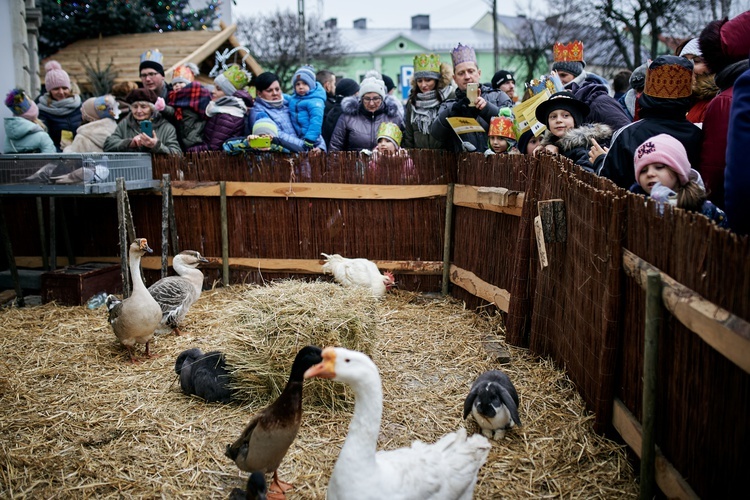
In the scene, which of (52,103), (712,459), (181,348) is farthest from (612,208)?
(52,103)

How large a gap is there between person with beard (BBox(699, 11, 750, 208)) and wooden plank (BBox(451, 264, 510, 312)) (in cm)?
247

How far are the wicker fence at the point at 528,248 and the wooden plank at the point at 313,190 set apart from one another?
1 cm

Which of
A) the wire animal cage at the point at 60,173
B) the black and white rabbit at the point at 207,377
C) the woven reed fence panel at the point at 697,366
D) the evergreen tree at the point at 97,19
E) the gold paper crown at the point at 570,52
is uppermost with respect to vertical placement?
the evergreen tree at the point at 97,19

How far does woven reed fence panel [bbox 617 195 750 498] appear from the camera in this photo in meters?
2.52

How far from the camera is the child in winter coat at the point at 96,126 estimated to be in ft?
28.0

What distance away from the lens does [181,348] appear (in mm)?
6258

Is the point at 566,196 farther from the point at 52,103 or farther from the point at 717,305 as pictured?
the point at 52,103

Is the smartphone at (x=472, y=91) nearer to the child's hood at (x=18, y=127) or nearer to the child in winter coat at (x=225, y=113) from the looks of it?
the child in winter coat at (x=225, y=113)

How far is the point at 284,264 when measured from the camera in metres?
8.37

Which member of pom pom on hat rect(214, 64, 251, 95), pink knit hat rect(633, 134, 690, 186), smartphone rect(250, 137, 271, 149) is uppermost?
pom pom on hat rect(214, 64, 251, 95)

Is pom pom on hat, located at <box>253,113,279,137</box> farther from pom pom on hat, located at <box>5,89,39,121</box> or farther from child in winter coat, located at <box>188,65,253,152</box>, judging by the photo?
pom pom on hat, located at <box>5,89,39,121</box>

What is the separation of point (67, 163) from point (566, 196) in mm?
5469

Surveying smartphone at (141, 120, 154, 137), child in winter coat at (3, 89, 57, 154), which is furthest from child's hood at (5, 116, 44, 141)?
smartphone at (141, 120, 154, 137)

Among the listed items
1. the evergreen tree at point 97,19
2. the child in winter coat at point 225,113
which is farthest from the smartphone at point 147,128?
the evergreen tree at point 97,19
